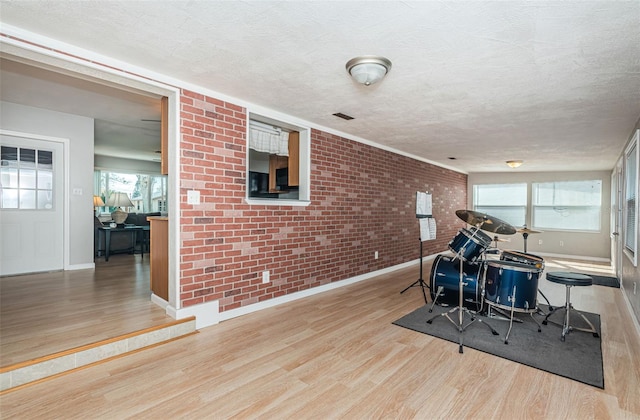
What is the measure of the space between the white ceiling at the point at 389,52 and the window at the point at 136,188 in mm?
4778

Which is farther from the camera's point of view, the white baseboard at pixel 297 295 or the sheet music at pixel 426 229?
the sheet music at pixel 426 229

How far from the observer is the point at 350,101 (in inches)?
125

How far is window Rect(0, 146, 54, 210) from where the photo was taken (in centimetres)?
410

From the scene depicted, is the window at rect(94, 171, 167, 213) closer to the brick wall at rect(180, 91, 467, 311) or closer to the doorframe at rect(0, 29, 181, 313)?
the brick wall at rect(180, 91, 467, 311)

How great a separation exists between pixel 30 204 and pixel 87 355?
10.7 ft

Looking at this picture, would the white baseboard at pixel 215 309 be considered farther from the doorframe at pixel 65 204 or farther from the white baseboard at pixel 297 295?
the doorframe at pixel 65 204

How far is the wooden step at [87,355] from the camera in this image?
6.35 ft

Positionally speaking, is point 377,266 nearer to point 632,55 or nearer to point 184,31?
point 632,55

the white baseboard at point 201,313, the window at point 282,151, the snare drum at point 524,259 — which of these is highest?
the window at point 282,151

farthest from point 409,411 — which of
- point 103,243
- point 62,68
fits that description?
point 103,243

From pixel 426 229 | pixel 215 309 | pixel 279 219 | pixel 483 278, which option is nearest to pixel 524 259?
pixel 483 278

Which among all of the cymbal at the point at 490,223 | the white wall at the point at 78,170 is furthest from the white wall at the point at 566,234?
the white wall at the point at 78,170

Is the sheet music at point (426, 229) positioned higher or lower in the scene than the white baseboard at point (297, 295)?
higher

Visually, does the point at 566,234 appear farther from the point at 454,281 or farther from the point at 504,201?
the point at 454,281
